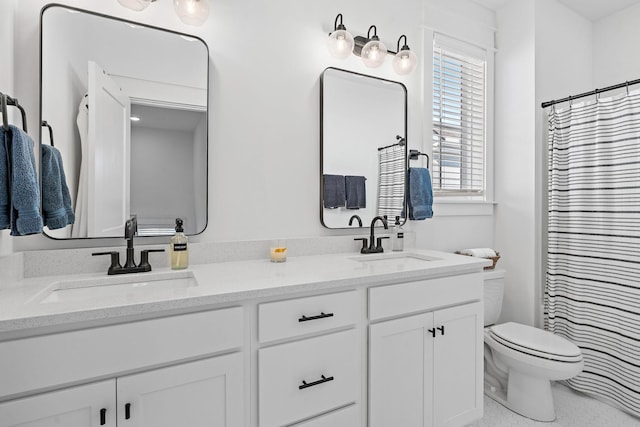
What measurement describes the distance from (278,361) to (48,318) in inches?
26.8

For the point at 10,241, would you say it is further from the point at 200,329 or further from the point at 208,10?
the point at 208,10

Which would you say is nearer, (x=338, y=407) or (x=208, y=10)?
(x=338, y=407)

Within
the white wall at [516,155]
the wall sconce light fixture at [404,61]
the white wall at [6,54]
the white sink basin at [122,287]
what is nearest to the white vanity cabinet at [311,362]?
the white sink basin at [122,287]

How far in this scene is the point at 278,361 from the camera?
3.76 feet

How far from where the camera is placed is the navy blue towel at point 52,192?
1.18 m

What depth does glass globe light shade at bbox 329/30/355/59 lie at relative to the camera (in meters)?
1.83

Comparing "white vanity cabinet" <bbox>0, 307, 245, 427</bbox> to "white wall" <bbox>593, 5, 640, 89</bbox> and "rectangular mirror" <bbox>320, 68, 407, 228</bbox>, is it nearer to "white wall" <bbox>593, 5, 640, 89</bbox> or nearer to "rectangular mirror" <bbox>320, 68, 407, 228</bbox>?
"rectangular mirror" <bbox>320, 68, 407, 228</bbox>

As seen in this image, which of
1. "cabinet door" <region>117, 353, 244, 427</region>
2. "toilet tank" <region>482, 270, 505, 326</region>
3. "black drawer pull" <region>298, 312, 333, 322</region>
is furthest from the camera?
"toilet tank" <region>482, 270, 505, 326</region>

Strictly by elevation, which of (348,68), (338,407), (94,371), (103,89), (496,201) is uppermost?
(348,68)

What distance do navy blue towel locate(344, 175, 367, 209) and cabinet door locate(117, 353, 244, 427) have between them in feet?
3.75

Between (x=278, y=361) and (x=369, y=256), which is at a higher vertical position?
(x=369, y=256)

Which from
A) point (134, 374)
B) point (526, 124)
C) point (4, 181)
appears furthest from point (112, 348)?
point (526, 124)

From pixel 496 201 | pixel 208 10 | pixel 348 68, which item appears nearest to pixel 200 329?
pixel 208 10

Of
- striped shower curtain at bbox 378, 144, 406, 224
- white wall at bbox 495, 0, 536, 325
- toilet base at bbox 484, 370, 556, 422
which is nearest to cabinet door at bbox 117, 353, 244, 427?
striped shower curtain at bbox 378, 144, 406, 224
